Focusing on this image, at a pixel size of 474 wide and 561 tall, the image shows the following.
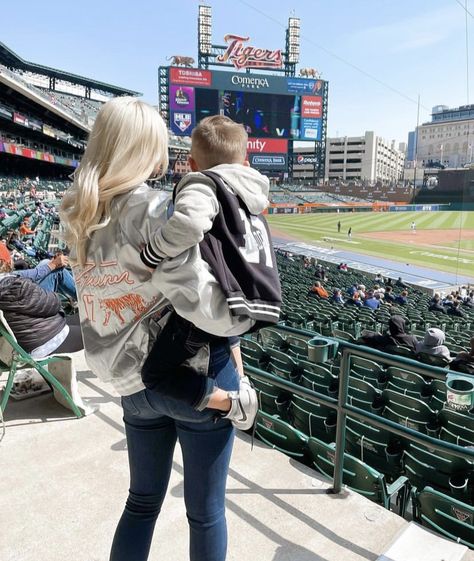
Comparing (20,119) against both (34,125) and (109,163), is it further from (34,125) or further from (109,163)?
(109,163)

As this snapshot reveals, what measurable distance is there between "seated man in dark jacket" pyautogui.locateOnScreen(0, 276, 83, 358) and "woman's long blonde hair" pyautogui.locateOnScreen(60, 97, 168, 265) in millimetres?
1881

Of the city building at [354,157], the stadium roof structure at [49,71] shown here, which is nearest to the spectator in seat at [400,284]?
the stadium roof structure at [49,71]

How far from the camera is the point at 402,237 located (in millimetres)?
39812

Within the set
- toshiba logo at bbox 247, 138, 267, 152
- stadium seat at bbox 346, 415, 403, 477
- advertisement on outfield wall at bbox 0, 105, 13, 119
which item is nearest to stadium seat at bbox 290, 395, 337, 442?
stadium seat at bbox 346, 415, 403, 477

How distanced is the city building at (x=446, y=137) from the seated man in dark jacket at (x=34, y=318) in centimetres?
14821

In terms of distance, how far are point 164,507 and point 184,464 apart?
1174 millimetres

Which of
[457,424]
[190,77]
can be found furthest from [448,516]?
[190,77]

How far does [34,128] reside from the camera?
165 ft

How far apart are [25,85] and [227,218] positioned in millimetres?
51418

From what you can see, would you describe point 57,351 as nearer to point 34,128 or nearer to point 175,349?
point 175,349

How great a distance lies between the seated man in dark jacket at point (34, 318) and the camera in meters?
3.18

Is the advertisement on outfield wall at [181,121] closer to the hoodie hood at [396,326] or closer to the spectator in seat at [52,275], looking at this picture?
the hoodie hood at [396,326]

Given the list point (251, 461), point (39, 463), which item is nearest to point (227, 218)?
point (251, 461)

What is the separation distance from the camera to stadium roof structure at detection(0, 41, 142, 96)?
71.0 meters
